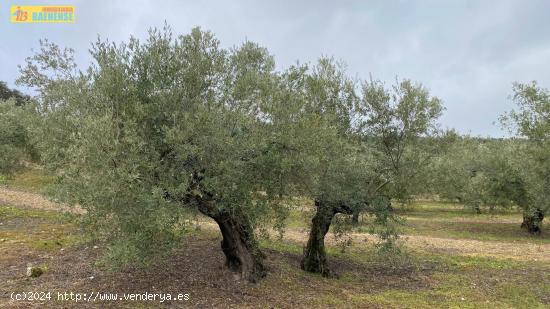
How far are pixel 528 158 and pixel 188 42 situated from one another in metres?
16.4

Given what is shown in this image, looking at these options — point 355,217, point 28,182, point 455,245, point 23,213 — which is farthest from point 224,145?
point 28,182

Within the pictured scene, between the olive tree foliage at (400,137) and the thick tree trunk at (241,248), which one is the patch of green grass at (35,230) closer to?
the thick tree trunk at (241,248)

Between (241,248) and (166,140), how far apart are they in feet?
19.3

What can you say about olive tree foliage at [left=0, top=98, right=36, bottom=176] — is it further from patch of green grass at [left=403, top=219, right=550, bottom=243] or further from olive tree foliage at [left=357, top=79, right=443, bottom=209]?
patch of green grass at [left=403, top=219, right=550, bottom=243]

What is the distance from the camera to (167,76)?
1243 centimetres

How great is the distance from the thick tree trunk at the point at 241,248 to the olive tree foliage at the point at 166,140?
414 mm

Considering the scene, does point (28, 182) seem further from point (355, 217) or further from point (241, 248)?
point (355, 217)

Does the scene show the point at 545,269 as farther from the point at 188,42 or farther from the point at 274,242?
the point at 188,42

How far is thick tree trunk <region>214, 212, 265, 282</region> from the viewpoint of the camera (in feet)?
49.8

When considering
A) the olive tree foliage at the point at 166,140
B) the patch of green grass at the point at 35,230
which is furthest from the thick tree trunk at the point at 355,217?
the patch of green grass at the point at 35,230

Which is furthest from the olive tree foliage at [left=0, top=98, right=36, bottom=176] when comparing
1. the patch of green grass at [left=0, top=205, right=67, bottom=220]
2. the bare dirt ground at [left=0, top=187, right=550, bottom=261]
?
the bare dirt ground at [left=0, top=187, right=550, bottom=261]

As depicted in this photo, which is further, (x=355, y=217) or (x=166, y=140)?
(x=355, y=217)

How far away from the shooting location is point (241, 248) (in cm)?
1543

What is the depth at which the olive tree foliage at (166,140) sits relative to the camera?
34.0ft
